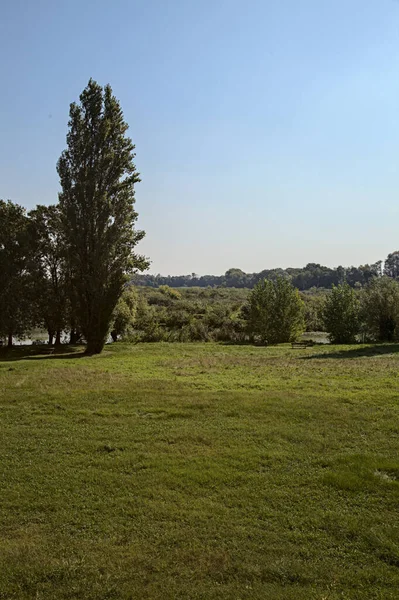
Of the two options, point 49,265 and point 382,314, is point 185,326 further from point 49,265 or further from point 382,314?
point 382,314

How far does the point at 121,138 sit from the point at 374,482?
2831 centimetres

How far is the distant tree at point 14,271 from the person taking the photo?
29.7 m

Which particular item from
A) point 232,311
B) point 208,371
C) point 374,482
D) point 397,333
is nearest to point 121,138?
point 208,371

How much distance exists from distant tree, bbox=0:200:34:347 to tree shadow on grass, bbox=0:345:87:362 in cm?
162

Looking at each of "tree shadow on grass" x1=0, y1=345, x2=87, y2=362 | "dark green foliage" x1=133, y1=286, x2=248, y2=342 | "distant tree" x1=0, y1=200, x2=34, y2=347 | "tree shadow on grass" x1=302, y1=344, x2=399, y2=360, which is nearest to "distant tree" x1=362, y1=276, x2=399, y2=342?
"dark green foliage" x1=133, y1=286, x2=248, y2=342

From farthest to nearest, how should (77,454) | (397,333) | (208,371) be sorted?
(397,333)
(208,371)
(77,454)

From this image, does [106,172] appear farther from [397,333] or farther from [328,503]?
[397,333]

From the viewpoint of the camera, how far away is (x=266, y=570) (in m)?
5.08

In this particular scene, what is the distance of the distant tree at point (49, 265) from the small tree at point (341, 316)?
27.0 meters

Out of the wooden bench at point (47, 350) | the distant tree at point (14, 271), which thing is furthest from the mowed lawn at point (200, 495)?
the distant tree at point (14, 271)

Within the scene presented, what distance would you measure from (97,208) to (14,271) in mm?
7925

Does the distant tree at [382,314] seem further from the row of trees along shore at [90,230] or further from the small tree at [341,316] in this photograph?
the row of trees along shore at [90,230]

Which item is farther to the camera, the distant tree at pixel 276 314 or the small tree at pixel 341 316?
the distant tree at pixel 276 314

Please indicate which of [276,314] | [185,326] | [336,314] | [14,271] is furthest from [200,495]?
[185,326]
